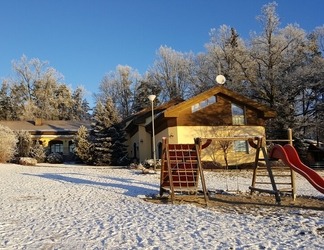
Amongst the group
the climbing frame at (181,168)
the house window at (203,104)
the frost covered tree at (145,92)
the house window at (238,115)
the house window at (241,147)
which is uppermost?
the frost covered tree at (145,92)

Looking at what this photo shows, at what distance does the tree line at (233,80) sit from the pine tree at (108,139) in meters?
6.90

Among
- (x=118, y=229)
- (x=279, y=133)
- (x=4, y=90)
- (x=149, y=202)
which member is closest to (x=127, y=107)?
(x=4, y=90)

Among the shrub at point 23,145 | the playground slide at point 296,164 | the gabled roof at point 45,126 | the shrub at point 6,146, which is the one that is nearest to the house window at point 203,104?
the playground slide at point 296,164

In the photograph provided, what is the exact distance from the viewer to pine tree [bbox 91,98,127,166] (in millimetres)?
26656

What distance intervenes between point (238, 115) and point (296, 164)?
14777mm

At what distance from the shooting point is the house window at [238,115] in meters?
23.2

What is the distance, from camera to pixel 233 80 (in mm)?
29766

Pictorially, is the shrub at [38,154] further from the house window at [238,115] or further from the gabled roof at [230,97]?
the house window at [238,115]

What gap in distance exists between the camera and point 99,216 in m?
6.90

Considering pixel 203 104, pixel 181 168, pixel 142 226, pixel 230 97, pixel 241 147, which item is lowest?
pixel 142 226

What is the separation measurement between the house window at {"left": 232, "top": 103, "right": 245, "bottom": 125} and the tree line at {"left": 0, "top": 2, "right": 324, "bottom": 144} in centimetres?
556

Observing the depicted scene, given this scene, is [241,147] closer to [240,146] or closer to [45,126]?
[240,146]

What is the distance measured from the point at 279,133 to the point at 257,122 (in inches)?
209

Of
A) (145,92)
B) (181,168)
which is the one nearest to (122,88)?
(145,92)
